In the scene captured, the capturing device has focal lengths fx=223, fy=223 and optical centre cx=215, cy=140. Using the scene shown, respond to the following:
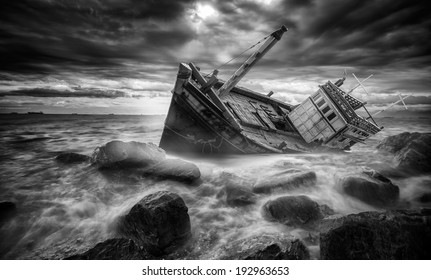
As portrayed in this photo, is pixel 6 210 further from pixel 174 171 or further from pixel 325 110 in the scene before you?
pixel 325 110

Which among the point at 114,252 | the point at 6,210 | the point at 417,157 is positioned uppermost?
the point at 417,157

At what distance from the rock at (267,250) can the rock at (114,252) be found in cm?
158

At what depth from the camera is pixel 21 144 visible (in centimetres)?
1579

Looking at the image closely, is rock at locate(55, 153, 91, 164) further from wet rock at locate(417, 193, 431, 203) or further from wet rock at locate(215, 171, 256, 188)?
wet rock at locate(417, 193, 431, 203)

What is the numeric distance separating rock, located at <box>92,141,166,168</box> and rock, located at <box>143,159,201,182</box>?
58 centimetres

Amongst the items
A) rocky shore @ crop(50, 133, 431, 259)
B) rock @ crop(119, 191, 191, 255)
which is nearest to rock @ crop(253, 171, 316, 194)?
rocky shore @ crop(50, 133, 431, 259)

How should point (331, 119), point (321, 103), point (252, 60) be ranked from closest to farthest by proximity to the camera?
point (252, 60)
point (331, 119)
point (321, 103)

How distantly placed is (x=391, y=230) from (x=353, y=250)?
75 cm

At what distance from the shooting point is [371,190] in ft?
21.9

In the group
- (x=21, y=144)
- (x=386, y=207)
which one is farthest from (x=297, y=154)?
(x=21, y=144)

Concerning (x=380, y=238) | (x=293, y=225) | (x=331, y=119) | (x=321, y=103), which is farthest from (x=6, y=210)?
(x=321, y=103)

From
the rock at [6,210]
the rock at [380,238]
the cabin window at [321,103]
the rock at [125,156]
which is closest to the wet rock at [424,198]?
the rock at [380,238]

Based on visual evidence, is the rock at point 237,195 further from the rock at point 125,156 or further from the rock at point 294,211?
the rock at point 125,156

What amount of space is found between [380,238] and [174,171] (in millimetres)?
6092
